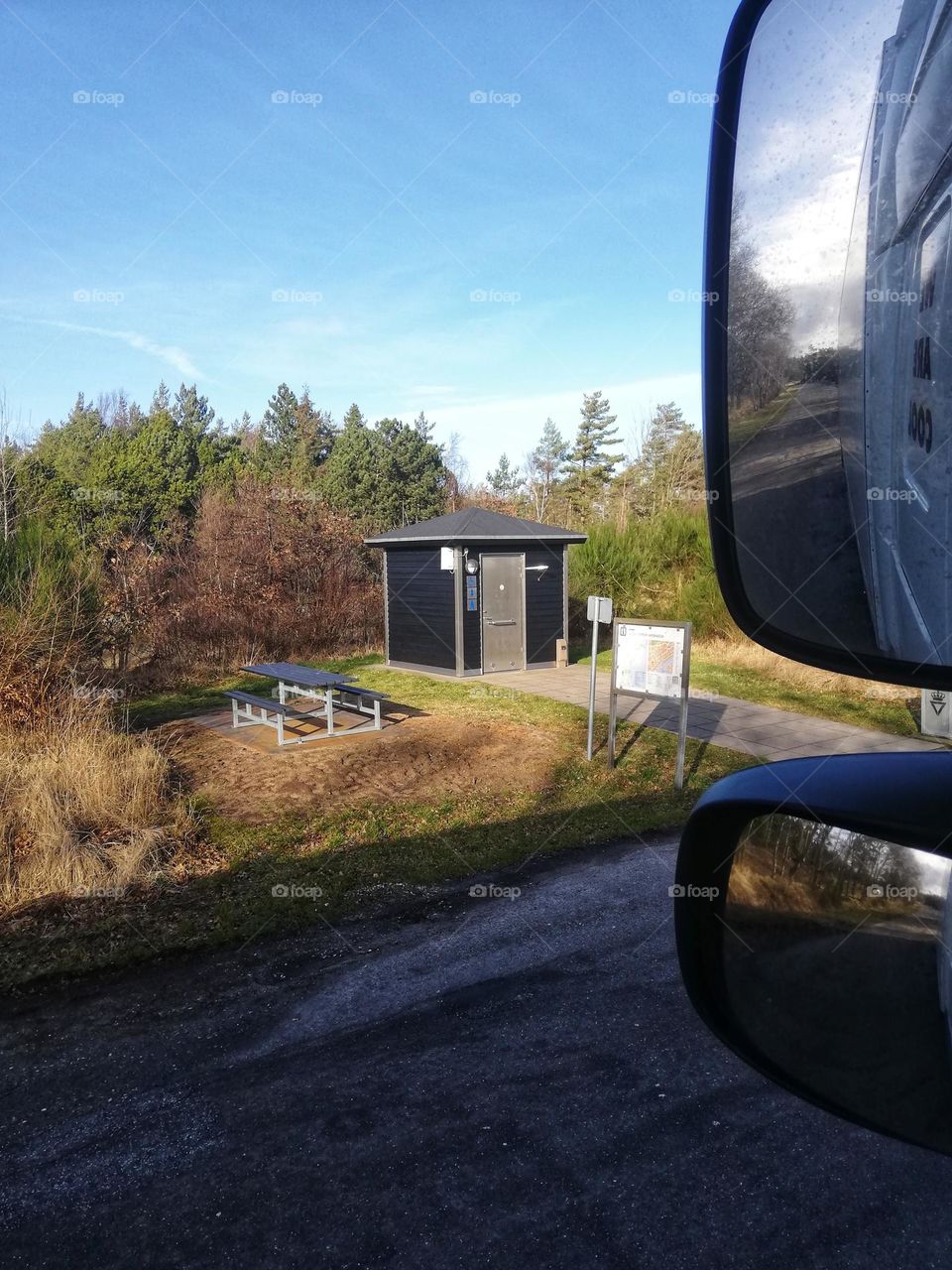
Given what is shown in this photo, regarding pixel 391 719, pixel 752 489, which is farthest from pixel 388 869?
pixel 752 489

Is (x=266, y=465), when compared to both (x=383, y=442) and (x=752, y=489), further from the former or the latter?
(x=752, y=489)

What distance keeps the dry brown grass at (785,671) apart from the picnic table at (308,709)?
5.04 meters

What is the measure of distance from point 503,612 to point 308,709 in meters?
5.24

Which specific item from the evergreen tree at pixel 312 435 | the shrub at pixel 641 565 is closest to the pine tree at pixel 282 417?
the evergreen tree at pixel 312 435

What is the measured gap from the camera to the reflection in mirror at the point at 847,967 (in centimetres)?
83

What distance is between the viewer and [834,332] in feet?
2.42

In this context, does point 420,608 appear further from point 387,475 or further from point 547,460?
point 547,460

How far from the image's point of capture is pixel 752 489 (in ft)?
2.51

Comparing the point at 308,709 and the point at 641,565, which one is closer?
the point at 308,709

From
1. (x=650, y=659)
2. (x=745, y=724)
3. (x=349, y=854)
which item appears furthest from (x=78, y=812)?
Result: (x=745, y=724)

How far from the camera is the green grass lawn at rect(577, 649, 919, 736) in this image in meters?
11.7

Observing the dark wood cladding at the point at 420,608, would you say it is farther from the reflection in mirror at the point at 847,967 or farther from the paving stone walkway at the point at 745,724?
the reflection in mirror at the point at 847,967

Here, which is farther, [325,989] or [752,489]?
[325,989]

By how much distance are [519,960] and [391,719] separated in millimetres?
6790
